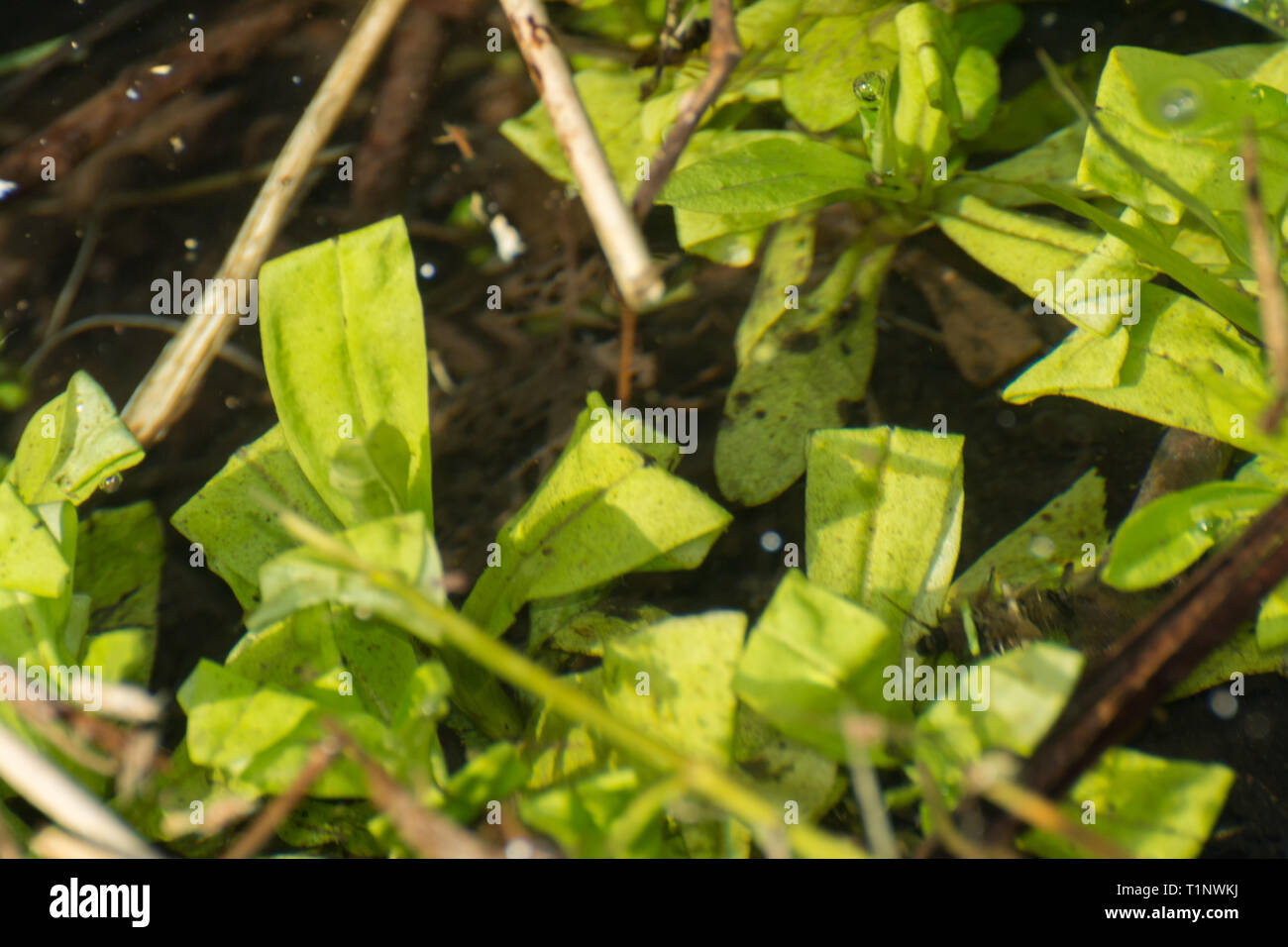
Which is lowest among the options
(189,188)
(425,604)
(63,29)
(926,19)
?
(425,604)

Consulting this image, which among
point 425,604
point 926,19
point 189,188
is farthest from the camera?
point 189,188

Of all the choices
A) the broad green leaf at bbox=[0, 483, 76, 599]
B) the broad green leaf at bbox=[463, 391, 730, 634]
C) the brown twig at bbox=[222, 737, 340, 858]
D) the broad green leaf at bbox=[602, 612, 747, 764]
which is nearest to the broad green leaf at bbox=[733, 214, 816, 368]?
the broad green leaf at bbox=[463, 391, 730, 634]

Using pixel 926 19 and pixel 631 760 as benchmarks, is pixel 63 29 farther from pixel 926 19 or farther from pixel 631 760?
pixel 631 760

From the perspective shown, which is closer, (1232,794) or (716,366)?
(1232,794)

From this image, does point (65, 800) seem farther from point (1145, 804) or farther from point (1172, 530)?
point (1172, 530)

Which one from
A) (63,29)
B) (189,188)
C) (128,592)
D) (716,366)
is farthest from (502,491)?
(63,29)

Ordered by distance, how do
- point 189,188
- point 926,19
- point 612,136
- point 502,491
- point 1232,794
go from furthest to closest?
point 189,188 → point 612,136 → point 502,491 → point 926,19 → point 1232,794

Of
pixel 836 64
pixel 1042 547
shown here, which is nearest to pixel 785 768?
pixel 1042 547
